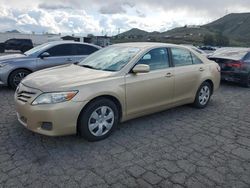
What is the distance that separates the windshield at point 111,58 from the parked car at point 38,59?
2907 millimetres

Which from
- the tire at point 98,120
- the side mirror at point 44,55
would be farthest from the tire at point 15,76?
the tire at point 98,120

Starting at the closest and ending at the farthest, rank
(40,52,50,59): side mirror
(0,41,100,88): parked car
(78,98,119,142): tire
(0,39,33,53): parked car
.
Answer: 1. (78,98,119,142): tire
2. (0,41,100,88): parked car
3. (40,52,50,59): side mirror
4. (0,39,33,53): parked car

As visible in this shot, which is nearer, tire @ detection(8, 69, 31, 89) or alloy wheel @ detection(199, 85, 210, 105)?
alloy wheel @ detection(199, 85, 210, 105)

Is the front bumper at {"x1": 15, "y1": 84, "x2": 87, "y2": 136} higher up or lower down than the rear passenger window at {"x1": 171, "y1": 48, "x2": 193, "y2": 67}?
lower down

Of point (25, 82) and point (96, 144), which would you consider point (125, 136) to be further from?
point (25, 82)

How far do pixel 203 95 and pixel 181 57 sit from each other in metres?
1.24

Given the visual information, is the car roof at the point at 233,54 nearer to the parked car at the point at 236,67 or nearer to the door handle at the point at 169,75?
the parked car at the point at 236,67

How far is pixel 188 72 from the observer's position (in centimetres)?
543

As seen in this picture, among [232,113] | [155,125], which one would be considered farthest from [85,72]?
[232,113]

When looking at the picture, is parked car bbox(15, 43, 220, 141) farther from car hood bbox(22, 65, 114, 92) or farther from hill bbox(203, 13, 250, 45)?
hill bbox(203, 13, 250, 45)

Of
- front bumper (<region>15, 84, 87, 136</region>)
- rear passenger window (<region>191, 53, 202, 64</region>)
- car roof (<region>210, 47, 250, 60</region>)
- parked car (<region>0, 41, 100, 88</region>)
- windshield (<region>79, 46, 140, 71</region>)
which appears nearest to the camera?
front bumper (<region>15, 84, 87, 136</region>)

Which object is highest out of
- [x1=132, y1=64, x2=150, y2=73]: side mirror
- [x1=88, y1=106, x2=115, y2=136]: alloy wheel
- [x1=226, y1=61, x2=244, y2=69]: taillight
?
[x1=132, y1=64, x2=150, y2=73]: side mirror

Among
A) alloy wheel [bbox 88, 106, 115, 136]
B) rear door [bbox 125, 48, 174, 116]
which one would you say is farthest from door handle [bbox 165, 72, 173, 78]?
alloy wheel [bbox 88, 106, 115, 136]

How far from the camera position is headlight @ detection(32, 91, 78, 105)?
11.8 ft
